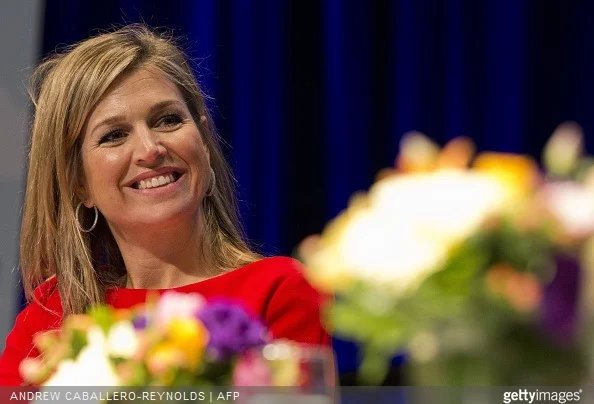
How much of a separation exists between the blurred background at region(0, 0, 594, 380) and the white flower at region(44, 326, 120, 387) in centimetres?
186

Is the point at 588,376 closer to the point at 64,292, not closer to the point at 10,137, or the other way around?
the point at 64,292

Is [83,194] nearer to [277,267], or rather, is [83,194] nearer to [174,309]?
[277,267]

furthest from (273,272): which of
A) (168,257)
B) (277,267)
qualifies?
(168,257)

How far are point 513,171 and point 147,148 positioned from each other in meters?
1.11

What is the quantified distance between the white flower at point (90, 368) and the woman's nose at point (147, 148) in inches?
33.4

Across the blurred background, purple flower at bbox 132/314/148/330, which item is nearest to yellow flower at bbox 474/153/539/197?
purple flower at bbox 132/314/148/330

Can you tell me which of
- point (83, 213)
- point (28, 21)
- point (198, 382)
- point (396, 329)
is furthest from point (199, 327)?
point (28, 21)

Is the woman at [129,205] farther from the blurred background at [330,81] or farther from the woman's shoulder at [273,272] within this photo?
the blurred background at [330,81]

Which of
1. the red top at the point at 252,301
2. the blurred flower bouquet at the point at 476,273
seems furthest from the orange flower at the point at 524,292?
the red top at the point at 252,301

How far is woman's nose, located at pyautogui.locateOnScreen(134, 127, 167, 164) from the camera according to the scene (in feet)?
5.36

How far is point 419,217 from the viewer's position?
581 mm

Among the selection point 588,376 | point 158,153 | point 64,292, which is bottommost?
point 64,292

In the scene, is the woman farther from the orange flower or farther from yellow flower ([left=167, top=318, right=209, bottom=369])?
the orange flower

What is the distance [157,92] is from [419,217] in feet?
3.90
